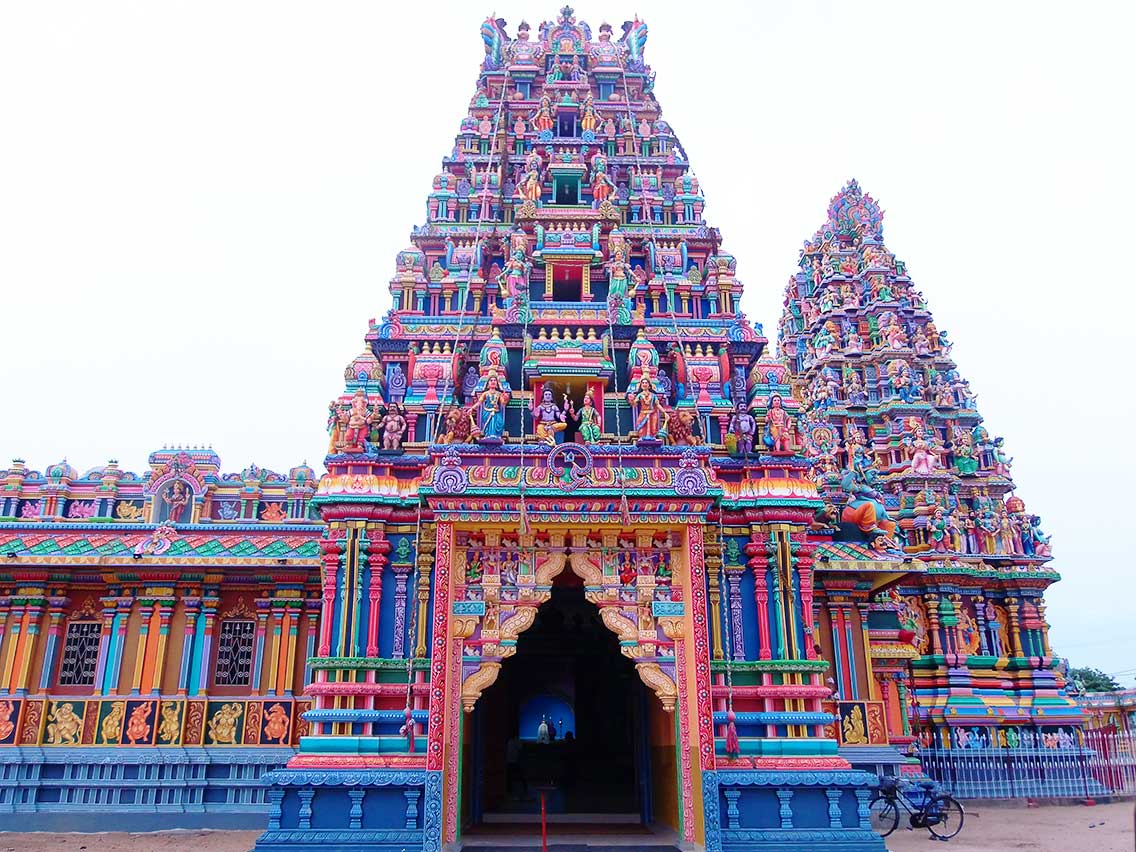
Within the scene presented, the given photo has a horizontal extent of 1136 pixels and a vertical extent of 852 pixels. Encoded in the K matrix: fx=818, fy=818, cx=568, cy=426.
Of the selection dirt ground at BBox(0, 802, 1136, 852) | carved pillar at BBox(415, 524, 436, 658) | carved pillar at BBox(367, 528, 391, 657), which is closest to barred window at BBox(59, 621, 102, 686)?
dirt ground at BBox(0, 802, 1136, 852)

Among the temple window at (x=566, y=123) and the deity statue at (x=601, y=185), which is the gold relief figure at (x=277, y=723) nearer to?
the deity statue at (x=601, y=185)

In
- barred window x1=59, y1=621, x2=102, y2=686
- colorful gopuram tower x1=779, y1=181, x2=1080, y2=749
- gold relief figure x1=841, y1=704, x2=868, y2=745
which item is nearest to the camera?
barred window x1=59, y1=621, x2=102, y2=686

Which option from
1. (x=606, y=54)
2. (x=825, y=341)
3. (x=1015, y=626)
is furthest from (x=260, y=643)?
(x=825, y=341)

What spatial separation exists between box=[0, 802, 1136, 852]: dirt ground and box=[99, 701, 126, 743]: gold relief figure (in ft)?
5.39

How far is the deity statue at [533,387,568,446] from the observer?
50.4 ft

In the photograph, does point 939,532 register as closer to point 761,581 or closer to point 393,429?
point 761,581

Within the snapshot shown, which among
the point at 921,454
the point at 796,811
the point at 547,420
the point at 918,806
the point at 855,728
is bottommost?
the point at 918,806

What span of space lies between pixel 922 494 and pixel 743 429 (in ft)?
61.6

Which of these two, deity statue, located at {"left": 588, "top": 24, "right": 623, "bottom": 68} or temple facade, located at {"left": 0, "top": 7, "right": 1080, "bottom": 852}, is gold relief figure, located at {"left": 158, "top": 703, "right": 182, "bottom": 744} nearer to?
temple facade, located at {"left": 0, "top": 7, "right": 1080, "bottom": 852}

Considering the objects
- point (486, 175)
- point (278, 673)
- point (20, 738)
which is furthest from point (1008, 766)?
point (20, 738)

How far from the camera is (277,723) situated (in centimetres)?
1875

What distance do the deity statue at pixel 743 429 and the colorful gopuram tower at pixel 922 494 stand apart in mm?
5553

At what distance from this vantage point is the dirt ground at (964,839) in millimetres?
A: 15742

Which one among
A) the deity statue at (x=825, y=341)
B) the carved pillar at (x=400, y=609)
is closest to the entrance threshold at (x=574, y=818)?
the carved pillar at (x=400, y=609)
